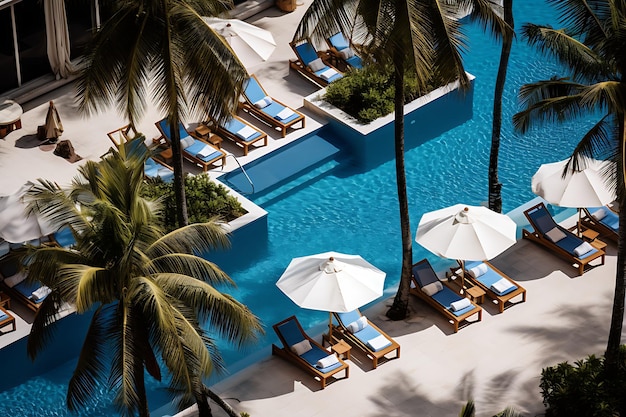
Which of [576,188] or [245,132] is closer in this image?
[576,188]

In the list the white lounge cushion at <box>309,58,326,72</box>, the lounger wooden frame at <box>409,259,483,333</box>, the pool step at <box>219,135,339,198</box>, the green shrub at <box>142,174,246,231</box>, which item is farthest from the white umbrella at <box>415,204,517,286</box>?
the white lounge cushion at <box>309,58,326,72</box>

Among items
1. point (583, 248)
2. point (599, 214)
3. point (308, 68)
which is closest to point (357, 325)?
point (583, 248)

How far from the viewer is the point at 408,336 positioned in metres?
23.8

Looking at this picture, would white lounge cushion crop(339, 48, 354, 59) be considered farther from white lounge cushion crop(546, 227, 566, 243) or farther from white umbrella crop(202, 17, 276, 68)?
white lounge cushion crop(546, 227, 566, 243)

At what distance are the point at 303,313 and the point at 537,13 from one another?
45.0 feet

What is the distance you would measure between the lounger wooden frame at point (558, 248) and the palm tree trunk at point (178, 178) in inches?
277

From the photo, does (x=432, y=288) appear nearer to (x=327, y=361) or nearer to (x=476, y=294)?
(x=476, y=294)

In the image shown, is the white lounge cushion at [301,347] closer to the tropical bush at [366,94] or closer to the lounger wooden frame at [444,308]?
the lounger wooden frame at [444,308]

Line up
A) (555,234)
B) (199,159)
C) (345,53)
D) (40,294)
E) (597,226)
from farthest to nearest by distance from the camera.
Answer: (345,53)
(199,159)
(597,226)
(555,234)
(40,294)

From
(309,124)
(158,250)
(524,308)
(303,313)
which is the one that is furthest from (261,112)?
(158,250)

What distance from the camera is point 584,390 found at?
70.0ft

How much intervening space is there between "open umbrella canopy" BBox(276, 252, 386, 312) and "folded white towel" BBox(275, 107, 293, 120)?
626 centimetres

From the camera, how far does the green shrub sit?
84.1 feet

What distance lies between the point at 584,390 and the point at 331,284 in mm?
4699
